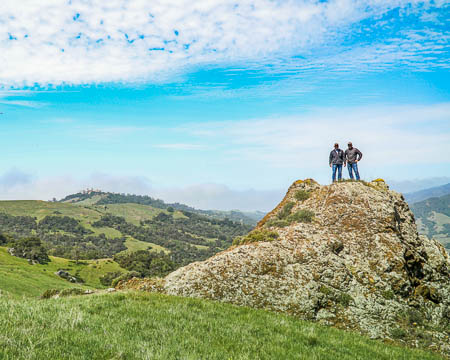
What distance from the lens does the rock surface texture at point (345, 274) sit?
41.0 ft

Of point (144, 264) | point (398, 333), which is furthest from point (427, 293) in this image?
point (144, 264)

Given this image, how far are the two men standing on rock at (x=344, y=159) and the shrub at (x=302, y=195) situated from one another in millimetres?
4196

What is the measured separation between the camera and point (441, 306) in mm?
14102

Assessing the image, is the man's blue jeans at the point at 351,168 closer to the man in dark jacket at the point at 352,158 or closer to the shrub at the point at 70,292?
the man in dark jacket at the point at 352,158

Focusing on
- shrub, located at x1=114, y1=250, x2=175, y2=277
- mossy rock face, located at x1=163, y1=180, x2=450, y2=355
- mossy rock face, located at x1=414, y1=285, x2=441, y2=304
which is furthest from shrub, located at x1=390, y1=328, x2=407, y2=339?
shrub, located at x1=114, y1=250, x2=175, y2=277

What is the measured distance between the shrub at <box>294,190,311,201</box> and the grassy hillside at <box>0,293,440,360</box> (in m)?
12.8

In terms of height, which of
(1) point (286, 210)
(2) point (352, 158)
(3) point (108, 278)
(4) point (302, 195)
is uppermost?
(2) point (352, 158)

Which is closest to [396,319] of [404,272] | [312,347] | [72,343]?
[404,272]

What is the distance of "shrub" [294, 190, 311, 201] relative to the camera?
22.2 metres

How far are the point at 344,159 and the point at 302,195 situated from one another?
5.62 meters

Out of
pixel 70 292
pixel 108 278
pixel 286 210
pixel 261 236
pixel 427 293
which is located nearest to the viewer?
pixel 70 292

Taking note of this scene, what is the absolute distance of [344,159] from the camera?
24875 millimetres

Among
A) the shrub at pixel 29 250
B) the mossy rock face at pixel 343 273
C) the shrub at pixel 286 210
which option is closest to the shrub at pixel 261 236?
the mossy rock face at pixel 343 273

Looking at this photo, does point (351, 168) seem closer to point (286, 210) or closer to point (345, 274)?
point (286, 210)
